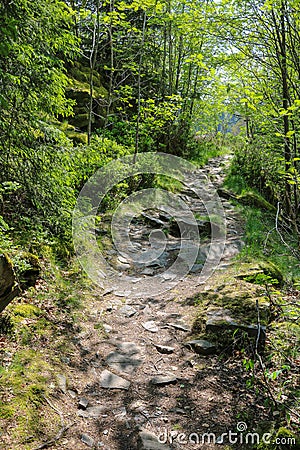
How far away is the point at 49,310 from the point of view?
16.3 feet

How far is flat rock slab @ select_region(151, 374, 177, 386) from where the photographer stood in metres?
3.97

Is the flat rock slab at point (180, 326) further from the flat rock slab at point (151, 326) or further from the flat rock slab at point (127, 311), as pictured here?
the flat rock slab at point (127, 311)

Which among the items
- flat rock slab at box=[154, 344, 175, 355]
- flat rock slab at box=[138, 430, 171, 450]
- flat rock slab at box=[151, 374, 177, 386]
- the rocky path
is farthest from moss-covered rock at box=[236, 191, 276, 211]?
flat rock slab at box=[138, 430, 171, 450]

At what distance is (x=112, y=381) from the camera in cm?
398

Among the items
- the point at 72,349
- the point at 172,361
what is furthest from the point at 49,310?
the point at 172,361

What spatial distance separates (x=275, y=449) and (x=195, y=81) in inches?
597

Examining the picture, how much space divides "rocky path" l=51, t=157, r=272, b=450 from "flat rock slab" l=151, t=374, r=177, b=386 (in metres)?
0.01

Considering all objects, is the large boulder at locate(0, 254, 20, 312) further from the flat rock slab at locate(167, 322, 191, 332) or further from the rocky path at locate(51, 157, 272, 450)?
the flat rock slab at locate(167, 322, 191, 332)

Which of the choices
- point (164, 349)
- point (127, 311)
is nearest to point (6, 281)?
point (164, 349)

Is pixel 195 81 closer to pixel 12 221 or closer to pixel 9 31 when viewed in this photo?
pixel 12 221

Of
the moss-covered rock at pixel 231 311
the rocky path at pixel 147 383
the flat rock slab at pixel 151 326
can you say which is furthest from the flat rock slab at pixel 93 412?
the flat rock slab at pixel 151 326

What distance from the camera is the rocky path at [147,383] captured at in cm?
316

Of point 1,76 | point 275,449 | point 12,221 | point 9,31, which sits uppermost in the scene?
point 9,31

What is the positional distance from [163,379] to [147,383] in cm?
19
